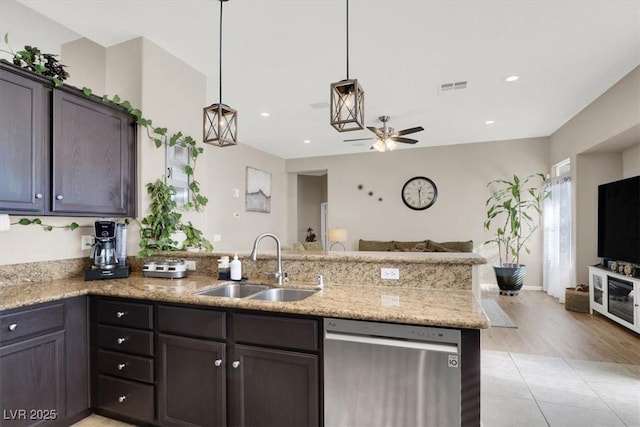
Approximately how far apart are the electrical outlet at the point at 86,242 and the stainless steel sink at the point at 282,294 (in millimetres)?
1586

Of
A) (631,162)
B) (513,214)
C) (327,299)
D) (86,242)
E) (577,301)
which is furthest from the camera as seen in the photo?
(513,214)

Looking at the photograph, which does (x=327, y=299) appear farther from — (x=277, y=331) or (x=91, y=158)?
(x=91, y=158)

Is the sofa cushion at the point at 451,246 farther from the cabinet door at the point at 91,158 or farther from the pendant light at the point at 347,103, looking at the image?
the cabinet door at the point at 91,158

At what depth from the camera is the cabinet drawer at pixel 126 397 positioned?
1978mm

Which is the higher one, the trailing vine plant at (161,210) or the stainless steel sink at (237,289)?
the trailing vine plant at (161,210)

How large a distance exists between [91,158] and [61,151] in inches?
7.9

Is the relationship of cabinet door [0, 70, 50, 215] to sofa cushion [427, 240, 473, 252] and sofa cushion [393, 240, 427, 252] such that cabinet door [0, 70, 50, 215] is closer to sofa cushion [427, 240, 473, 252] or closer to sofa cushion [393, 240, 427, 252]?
sofa cushion [393, 240, 427, 252]

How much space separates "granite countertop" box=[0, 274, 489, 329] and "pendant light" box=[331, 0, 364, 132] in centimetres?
97

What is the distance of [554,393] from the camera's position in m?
2.49

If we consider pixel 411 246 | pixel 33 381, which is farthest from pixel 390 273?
pixel 411 246

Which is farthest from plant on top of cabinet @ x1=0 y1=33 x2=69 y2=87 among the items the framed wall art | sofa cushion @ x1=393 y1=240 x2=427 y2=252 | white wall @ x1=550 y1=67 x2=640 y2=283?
sofa cushion @ x1=393 y1=240 x2=427 y2=252

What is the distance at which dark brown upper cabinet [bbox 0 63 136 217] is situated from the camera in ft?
6.40

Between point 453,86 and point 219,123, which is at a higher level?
point 453,86

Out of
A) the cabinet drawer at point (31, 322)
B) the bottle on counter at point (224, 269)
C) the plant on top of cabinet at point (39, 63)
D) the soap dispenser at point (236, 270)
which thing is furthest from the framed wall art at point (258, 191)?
the cabinet drawer at point (31, 322)
